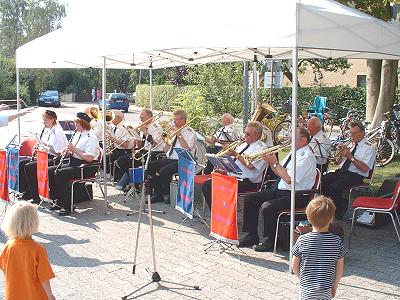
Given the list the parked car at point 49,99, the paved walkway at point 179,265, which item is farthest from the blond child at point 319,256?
the parked car at point 49,99

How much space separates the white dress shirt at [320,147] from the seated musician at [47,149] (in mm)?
3923

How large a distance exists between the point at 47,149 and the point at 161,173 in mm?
1831

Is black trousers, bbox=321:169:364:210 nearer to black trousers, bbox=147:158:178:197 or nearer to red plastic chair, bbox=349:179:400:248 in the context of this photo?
red plastic chair, bbox=349:179:400:248

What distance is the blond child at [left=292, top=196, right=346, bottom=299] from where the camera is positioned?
11.2 feet

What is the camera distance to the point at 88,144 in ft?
25.7

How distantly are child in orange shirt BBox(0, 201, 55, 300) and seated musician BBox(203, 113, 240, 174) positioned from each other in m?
5.18

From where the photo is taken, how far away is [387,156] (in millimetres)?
11688

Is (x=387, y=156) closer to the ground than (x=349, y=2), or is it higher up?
closer to the ground

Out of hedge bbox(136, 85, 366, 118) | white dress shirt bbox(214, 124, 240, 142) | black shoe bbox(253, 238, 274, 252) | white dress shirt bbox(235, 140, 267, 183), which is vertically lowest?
black shoe bbox(253, 238, 274, 252)

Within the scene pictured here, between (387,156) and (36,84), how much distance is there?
131 feet

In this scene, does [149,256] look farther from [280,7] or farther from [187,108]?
[187,108]

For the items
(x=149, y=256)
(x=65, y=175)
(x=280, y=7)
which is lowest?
(x=149, y=256)

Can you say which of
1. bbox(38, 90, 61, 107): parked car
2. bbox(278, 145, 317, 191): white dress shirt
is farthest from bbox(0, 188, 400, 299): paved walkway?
bbox(38, 90, 61, 107): parked car

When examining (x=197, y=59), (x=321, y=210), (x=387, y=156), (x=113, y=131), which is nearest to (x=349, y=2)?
(x=197, y=59)
